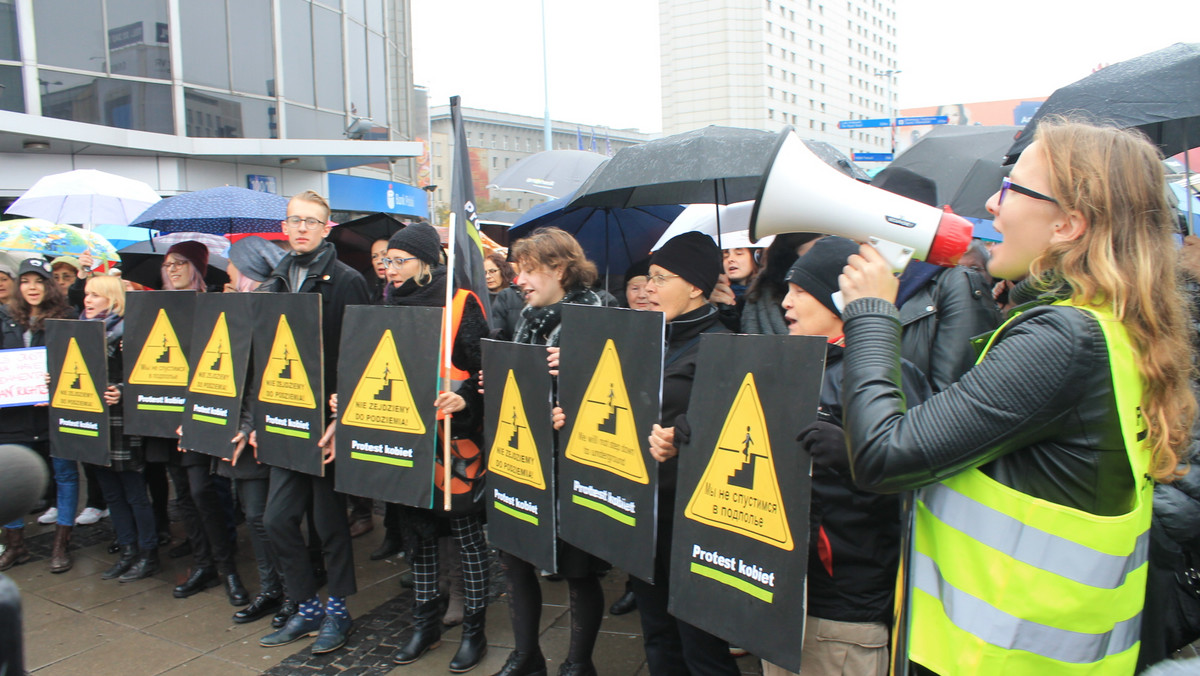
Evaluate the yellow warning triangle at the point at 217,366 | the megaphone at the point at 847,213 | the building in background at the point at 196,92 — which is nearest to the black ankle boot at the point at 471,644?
the yellow warning triangle at the point at 217,366

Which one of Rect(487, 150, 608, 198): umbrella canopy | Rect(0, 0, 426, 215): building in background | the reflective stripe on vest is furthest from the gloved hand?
Rect(0, 0, 426, 215): building in background

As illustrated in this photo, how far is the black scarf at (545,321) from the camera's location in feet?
12.3

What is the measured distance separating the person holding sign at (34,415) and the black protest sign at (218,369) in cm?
182

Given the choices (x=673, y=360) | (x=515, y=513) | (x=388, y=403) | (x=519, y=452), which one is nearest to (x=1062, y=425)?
(x=673, y=360)

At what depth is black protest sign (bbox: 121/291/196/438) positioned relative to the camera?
15.7ft

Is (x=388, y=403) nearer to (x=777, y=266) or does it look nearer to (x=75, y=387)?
(x=777, y=266)

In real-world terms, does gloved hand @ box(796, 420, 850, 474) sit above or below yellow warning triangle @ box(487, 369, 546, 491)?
above

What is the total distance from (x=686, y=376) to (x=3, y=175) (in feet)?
55.4

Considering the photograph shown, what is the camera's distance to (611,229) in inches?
227

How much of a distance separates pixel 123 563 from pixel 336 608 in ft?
7.24

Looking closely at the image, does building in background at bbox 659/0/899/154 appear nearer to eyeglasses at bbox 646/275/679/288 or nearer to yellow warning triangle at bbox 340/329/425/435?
yellow warning triangle at bbox 340/329/425/435

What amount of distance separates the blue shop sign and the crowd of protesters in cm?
2073

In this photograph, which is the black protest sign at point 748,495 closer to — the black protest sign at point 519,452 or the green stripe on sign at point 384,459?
the black protest sign at point 519,452

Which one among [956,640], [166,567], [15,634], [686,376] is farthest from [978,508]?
[166,567]
